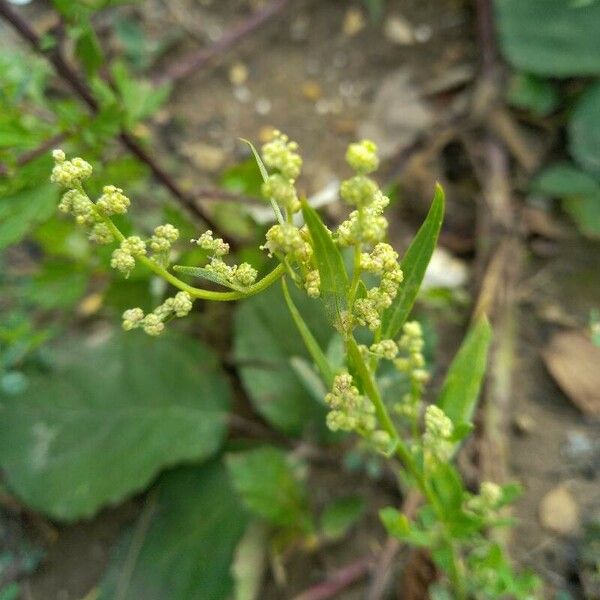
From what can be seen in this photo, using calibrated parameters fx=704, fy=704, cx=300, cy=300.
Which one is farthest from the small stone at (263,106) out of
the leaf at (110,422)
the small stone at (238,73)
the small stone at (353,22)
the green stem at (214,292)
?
the green stem at (214,292)

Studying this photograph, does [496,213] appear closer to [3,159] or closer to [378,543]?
[378,543]

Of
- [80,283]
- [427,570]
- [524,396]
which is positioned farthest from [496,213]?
[80,283]

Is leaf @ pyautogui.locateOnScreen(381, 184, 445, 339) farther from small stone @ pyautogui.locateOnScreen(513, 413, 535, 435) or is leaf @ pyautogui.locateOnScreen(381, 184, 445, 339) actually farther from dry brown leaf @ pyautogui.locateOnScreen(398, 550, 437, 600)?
small stone @ pyautogui.locateOnScreen(513, 413, 535, 435)

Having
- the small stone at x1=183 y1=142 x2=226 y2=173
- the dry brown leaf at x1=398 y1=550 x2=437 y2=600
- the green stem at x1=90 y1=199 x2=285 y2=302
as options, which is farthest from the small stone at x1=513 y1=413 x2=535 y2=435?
the small stone at x1=183 y1=142 x2=226 y2=173

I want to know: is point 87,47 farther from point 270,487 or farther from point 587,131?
point 587,131

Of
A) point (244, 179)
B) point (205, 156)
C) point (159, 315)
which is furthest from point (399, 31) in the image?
point (159, 315)

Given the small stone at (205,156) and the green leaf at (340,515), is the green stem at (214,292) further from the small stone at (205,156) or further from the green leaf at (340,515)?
the small stone at (205,156)
